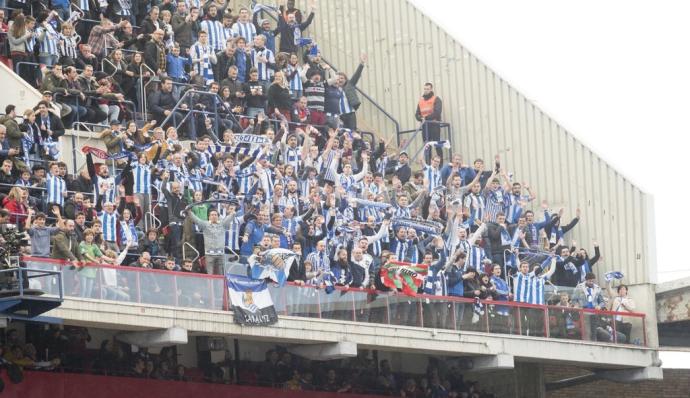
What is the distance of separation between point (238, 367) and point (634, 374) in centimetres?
790

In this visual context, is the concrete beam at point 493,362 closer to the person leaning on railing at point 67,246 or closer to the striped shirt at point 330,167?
the striped shirt at point 330,167

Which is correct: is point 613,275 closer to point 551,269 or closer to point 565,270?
point 565,270

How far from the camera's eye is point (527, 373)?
116 ft

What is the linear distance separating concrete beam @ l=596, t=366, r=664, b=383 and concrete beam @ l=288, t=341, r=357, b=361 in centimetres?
630

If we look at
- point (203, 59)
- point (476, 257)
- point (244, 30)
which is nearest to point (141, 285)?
point (203, 59)

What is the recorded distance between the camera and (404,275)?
97.3ft

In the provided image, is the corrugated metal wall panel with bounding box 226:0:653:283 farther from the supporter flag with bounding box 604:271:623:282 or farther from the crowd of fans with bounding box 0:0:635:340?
the supporter flag with bounding box 604:271:623:282

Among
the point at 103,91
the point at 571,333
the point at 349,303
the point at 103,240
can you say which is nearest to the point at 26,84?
the point at 103,91

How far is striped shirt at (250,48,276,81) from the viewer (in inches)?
1312

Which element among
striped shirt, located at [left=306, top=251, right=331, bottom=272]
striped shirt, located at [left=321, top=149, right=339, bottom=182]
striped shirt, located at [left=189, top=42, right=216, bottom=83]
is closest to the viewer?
striped shirt, located at [left=306, top=251, right=331, bottom=272]

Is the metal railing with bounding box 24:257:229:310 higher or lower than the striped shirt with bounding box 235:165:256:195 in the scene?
lower

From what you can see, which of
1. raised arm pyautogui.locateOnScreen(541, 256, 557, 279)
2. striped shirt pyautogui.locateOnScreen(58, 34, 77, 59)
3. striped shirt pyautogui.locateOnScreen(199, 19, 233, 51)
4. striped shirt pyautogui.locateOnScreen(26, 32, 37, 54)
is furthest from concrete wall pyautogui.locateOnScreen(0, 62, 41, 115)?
raised arm pyautogui.locateOnScreen(541, 256, 557, 279)

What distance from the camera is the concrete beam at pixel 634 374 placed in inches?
1325

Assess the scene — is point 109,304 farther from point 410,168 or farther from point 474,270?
point 410,168
